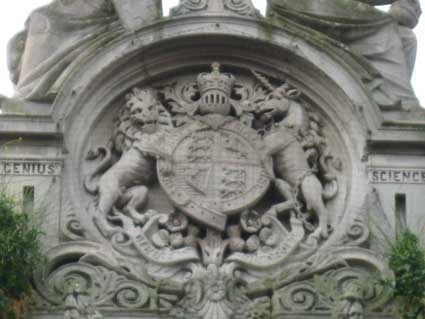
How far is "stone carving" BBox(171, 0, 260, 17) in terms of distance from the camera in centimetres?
2302

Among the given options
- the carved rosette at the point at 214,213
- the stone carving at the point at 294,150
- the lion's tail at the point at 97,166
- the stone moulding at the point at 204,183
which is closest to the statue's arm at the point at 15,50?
the stone moulding at the point at 204,183

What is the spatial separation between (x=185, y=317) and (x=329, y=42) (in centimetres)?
361

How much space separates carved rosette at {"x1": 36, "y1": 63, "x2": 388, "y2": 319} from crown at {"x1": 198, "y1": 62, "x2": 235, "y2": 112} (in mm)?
15

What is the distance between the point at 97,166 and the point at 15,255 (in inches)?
70.6

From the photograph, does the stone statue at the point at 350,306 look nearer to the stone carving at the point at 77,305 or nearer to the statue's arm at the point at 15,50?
the stone carving at the point at 77,305

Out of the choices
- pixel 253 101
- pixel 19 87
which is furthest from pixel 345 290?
pixel 19 87

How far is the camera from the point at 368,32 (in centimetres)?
2328

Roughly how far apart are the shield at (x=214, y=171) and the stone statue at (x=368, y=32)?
153cm

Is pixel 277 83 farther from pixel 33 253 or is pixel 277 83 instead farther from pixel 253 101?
pixel 33 253

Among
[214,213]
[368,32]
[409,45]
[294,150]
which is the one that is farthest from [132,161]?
[409,45]

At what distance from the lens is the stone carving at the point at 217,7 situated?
23016mm

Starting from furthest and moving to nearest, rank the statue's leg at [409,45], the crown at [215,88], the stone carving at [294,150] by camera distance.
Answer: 1. the statue's leg at [409,45]
2. the crown at [215,88]
3. the stone carving at [294,150]

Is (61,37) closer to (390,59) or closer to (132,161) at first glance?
(132,161)

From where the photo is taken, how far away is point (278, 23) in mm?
23000
